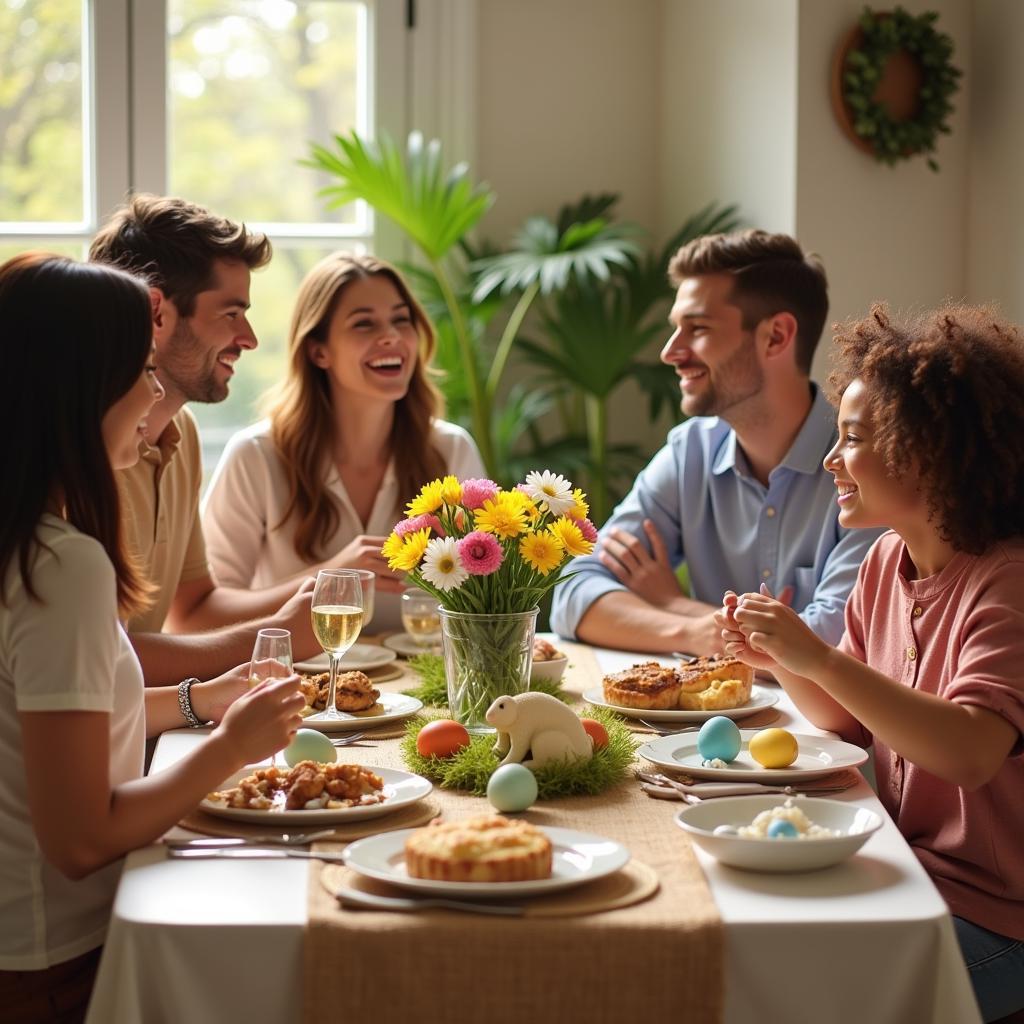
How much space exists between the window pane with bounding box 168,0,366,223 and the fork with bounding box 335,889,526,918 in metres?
3.46

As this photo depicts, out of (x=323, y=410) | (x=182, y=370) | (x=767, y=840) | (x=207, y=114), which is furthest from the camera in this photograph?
(x=207, y=114)

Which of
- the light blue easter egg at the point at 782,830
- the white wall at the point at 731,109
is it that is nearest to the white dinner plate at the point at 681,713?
the light blue easter egg at the point at 782,830

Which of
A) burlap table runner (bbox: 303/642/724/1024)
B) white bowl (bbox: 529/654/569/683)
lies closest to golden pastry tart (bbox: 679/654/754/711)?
white bowl (bbox: 529/654/569/683)

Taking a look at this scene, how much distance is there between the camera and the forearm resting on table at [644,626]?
2.41m

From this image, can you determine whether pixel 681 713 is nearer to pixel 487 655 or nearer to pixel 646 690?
pixel 646 690

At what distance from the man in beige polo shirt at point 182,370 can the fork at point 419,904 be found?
1.28 meters

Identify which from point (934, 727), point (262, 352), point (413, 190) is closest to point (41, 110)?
point (262, 352)

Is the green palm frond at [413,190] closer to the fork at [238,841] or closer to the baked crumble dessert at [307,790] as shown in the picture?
the baked crumble dessert at [307,790]

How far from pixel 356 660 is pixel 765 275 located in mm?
1223

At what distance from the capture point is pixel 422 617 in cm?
241

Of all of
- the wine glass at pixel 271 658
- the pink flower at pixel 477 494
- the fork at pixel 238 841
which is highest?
the pink flower at pixel 477 494

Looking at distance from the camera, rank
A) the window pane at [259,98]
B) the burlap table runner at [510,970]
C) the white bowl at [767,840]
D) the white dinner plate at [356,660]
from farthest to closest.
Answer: the window pane at [259,98], the white dinner plate at [356,660], the white bowl at [767,840], the burlap table runner at [510,970]

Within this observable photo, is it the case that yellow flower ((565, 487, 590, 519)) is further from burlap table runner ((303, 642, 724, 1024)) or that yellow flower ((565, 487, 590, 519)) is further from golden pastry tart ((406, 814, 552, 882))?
burlap table runner ((303, 642, 724, 1024))

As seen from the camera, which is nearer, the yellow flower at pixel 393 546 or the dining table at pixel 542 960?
the dining table at pixel 542 960
